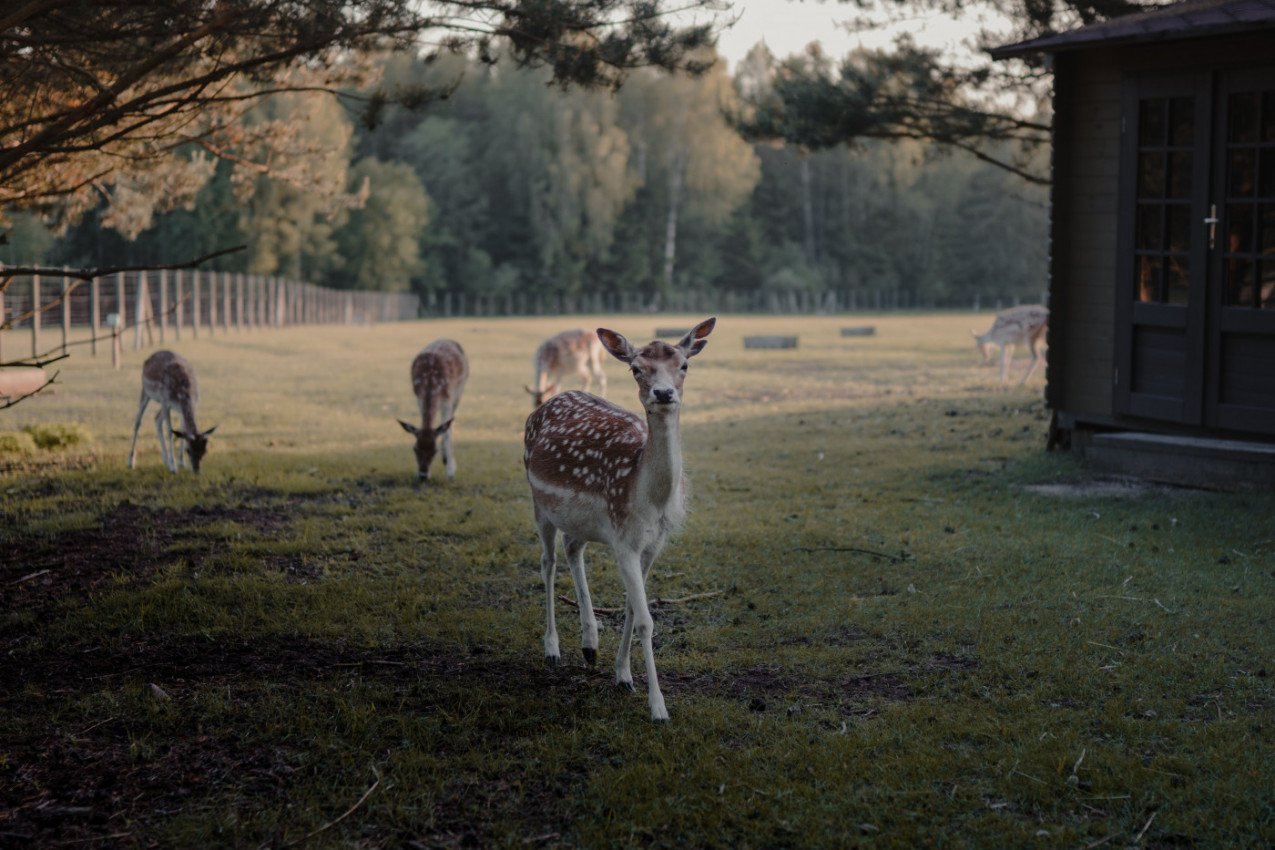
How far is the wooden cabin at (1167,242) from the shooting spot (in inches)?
340

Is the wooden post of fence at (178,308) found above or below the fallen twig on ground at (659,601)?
above

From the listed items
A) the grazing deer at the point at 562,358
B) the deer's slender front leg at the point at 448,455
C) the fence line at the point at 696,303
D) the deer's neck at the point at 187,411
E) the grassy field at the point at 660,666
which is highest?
the fence line at the point at 696,303

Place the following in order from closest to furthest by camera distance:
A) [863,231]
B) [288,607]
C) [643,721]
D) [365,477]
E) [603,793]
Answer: [603,793] < [643,721] < [288,607] < [365,477] < [863,231]

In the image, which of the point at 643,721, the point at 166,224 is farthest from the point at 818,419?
the point at 166,224

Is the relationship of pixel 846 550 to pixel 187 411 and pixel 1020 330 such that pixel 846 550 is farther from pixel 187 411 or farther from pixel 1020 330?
pixel 1020 330

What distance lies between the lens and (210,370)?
A: 21.2 meters

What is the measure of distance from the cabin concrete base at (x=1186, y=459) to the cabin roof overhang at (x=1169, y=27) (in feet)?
10.5

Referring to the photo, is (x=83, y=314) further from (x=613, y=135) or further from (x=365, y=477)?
(x=613, y=135)

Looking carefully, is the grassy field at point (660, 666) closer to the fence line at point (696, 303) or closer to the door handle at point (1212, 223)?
the door handle at point (1212, 223)

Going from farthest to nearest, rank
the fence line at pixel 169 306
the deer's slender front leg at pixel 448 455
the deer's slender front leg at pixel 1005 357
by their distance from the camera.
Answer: the fence line at pixel 169 306
the deer's slender front leg at pixel 1005 357
the deer's slender front leg at pixel 448 455

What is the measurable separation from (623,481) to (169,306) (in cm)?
3027

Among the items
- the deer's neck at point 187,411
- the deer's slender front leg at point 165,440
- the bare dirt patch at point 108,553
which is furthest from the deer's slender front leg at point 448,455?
the deer's slender front leg at point 165,440

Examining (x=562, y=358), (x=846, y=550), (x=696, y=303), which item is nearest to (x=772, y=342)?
(x=562, y=358)

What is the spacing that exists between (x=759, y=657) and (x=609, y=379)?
16.2 meters
